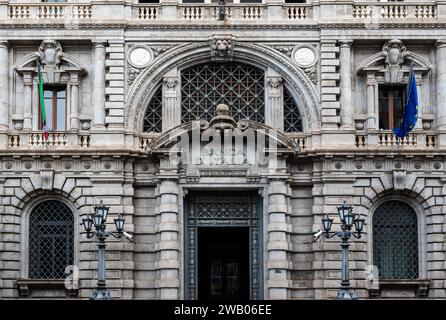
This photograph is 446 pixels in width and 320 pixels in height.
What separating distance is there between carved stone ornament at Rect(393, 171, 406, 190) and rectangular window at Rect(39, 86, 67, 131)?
1159cm

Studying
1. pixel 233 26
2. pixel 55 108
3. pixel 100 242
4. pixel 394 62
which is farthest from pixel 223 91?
pixel 100 242

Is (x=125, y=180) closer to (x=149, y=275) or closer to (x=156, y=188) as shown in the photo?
(x=156, y=188)

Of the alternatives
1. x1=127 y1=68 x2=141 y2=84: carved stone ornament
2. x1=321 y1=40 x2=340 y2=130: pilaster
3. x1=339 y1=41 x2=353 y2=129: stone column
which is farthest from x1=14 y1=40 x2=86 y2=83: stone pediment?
x1=339 y1=41 x2=353 y2=129: stone column

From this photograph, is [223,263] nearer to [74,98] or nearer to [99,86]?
[99,86]

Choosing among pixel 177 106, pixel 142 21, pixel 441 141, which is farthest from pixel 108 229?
pixel 441 141

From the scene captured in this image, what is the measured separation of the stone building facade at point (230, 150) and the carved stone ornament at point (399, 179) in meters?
0.08

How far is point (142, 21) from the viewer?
3509cm

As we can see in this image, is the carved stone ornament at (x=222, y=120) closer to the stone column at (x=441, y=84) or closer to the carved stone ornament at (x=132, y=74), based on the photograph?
the carved stone ornament at (x=132, y=74)

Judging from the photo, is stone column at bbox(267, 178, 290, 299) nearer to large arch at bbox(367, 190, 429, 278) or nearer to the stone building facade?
the stone building facade

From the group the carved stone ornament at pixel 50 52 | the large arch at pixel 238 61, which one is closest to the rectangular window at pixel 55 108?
the carved stone ornament at pixel 50 52

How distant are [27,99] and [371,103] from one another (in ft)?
39.5

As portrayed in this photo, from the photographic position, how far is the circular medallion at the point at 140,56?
115ft

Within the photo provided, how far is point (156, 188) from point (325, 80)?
6977 millimetres

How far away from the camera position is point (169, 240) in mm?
33562
